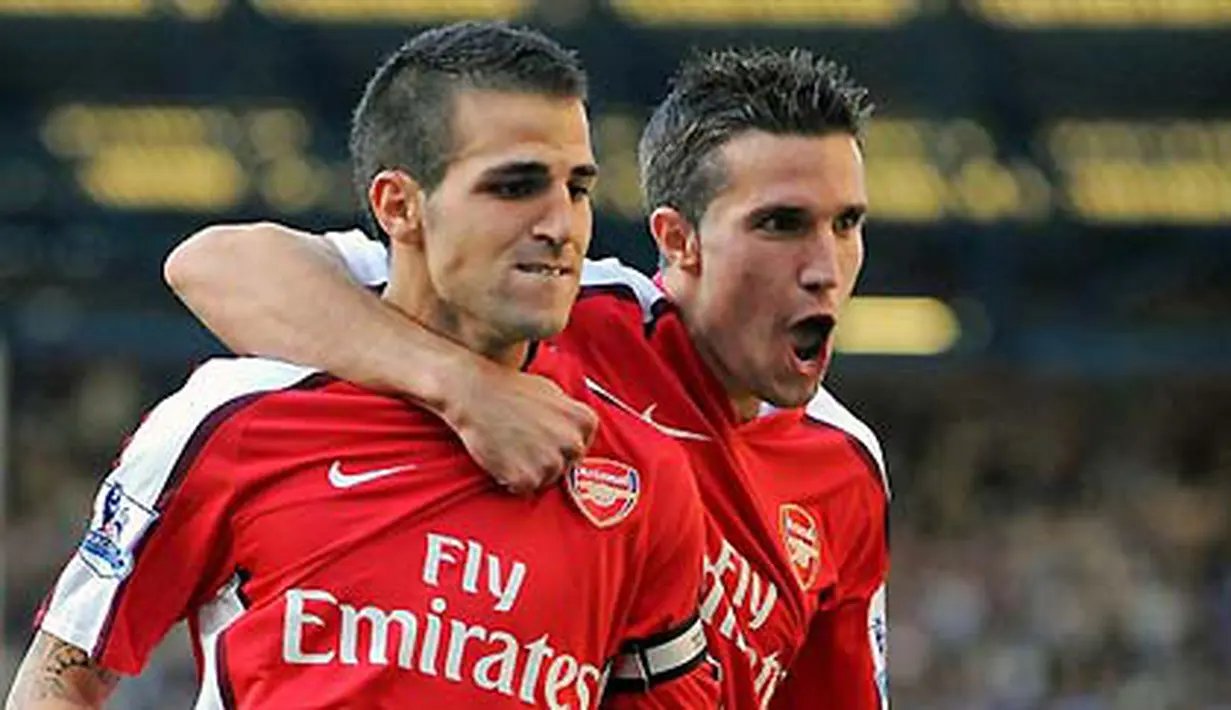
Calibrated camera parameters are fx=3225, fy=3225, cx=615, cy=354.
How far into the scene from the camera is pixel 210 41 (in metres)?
14.1

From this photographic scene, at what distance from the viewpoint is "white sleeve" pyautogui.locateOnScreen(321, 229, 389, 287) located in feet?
14.6

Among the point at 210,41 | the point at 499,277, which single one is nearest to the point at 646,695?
the point at 499,277

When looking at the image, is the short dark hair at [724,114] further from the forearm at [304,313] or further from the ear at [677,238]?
the forearm at [304,313]

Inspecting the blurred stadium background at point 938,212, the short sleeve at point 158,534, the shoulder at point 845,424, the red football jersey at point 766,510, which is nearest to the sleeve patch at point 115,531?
the short sleeve at point 158,534

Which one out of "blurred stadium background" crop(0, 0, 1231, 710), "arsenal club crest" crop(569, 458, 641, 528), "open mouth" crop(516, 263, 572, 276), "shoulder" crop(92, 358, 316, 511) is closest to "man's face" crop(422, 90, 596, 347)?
"open mouth" crop(516, 263, 572, 276)

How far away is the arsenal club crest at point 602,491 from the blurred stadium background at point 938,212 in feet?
29.7

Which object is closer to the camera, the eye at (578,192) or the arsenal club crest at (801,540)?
the eye at (578,192)

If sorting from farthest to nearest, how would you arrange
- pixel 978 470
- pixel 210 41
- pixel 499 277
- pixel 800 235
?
pixel 978 470
pixel 210 41
pixel 800 235
pixel 499 277

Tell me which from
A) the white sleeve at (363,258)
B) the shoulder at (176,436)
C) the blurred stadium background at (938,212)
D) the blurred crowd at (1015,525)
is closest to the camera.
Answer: the shoulder at (176,436)

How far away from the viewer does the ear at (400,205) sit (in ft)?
13.5

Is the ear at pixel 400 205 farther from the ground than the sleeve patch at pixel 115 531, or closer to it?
farther from the ground

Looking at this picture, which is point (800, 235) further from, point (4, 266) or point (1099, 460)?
point (1099, 460)

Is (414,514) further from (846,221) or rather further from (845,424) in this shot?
(845,424)

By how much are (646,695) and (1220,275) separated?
11761 mm
